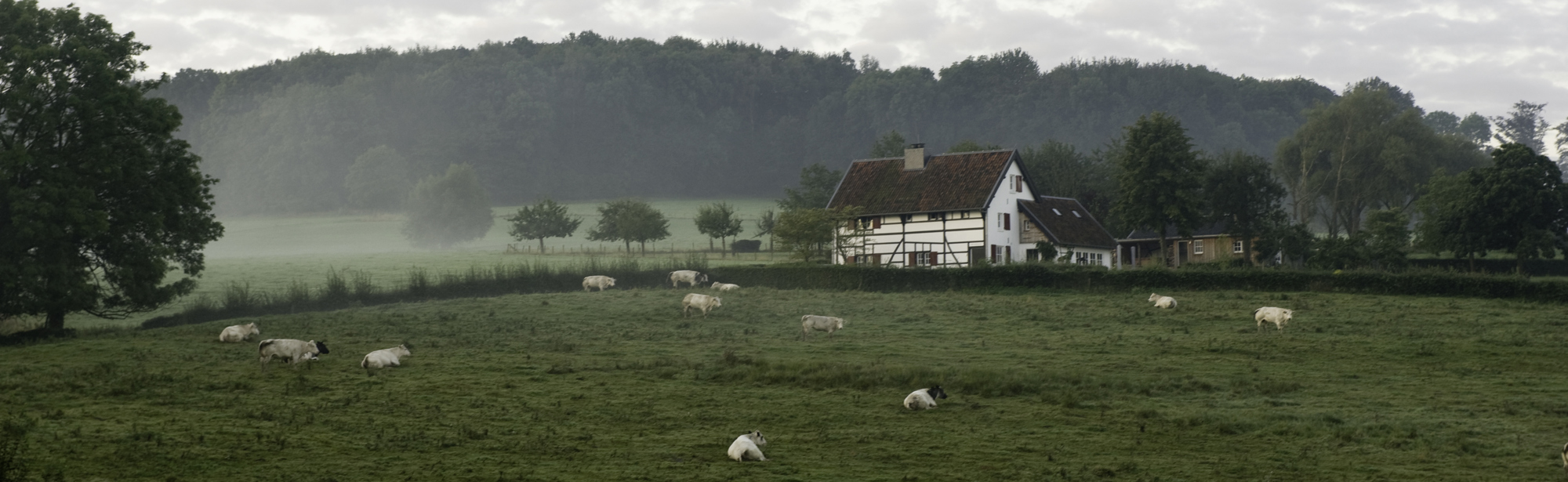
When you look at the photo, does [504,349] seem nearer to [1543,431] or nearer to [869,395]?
[869,395]

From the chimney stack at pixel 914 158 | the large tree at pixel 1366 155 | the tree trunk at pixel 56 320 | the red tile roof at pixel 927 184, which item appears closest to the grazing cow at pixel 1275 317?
the red tile roof at pixel 927 184

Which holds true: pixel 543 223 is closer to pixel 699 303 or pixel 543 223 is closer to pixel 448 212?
pixel 448 212

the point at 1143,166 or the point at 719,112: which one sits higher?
the point at 719,112

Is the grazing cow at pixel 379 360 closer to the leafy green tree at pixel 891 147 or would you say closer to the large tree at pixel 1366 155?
the leafy green tree at pixel 891 147

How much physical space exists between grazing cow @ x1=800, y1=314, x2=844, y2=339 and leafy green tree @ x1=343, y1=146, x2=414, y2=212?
4482 inches

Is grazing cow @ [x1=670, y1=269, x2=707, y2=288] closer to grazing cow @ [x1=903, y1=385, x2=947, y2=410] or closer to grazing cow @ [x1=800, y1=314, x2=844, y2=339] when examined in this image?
grazing cow @ [x1=800, y1=314, x2=844, y2=339]

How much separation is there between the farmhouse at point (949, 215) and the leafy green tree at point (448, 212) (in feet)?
209

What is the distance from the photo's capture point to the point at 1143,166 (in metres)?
63.5

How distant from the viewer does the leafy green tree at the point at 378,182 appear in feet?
468

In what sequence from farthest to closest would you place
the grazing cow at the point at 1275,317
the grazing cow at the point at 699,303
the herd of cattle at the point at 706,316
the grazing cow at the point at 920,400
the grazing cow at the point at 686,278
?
the grazing cow at the point at 686,278, the grazing cow at the point at 699,303, the grazing cow at the point at 1275,317, the grazing cow at the point at 920,400, the herd of cattle at the point at 706,316

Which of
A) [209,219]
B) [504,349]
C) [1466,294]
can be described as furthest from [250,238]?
[1466,294]

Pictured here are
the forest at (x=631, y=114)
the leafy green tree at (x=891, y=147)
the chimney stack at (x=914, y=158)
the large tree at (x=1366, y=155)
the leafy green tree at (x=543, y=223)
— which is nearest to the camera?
the chimney stack at (x=914, y=158)

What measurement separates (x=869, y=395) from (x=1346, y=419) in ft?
27.4

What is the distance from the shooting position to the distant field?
6300cm
